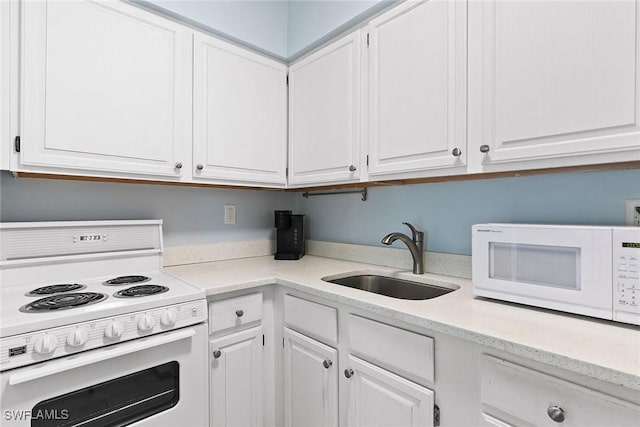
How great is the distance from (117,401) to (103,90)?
1249 millimetres

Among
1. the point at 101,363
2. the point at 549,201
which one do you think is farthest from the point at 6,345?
the point at 549,201

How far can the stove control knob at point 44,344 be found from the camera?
0.96 meters

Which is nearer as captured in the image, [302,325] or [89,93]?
[89,93]

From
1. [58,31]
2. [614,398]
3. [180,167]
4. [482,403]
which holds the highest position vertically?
[58,31]

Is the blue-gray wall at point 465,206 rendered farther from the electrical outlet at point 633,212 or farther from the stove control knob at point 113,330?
the stove control knob at point 113,330

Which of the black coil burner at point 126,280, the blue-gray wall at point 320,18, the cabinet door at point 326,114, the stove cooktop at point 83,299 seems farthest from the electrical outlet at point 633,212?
the black coil burner at point 126,280

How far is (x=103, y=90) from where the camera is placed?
1.39 meters

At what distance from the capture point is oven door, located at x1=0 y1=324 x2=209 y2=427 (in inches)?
37.7

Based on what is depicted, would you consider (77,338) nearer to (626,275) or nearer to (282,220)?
(282,220)

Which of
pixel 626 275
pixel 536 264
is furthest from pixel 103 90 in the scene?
pixel 626 275

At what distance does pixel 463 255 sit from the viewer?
1546 mm

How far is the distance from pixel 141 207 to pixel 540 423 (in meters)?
1.93

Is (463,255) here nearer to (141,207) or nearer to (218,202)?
(218,202)

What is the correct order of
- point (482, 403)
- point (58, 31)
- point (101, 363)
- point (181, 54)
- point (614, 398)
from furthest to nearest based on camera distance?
point (181, 54), point (58, 31), point (101, 363), point (482, 403), point (614, 398)
